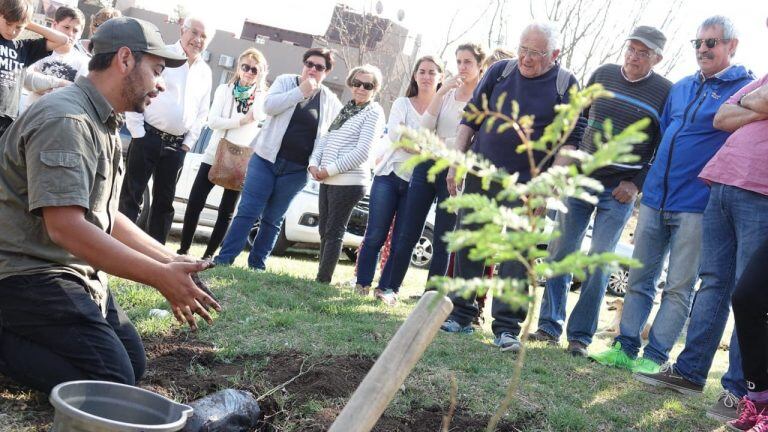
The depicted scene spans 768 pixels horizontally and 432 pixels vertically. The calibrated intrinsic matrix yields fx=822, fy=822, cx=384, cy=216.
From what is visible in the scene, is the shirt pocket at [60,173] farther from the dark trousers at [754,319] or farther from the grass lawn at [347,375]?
the dark trousers at [754,319]

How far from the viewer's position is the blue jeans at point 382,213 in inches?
278

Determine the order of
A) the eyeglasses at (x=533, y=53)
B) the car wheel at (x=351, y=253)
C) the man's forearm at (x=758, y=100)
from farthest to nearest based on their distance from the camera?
the car wheel at (x=351, y=253), the eyeglasses at (x=533, y=53), the man's forearm at (x=758, y=100)

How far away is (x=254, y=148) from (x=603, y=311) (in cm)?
666

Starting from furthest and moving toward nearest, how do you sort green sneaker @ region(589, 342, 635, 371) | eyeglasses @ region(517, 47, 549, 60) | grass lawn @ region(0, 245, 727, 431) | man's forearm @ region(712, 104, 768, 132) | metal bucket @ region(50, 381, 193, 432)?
1. eyeglasses @ region(517, 47, 549, 60)
2. green sneaker @ region(589, 342, 635, 371)
3. man's forearm @ region(712, 104, 768, 132)
4. grass lawn @ region(0, 245, 727, 431)
5. metal bucket @ region(50, 381, 193, 432)

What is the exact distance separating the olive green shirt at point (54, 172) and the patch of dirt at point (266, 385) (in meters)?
0.59

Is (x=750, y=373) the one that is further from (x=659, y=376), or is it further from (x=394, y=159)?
(x=394, y=159)

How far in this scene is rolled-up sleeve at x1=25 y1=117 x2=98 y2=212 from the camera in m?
3.26

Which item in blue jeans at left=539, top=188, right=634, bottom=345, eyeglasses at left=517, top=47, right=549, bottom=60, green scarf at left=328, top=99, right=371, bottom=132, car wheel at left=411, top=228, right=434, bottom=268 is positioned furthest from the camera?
car wheel at left=411, top=228, right=434, bottom=268

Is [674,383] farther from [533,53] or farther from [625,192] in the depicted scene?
[533,53]

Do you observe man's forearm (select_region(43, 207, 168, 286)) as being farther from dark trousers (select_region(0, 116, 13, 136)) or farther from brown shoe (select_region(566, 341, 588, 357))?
brown shoe (select_region(566, 341, 588, 357))

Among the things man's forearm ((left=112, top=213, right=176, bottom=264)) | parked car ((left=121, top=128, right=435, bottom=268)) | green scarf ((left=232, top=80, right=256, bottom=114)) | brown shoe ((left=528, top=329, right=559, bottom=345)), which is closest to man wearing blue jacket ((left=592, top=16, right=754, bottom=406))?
brown shoe ((left=528, top=329, right=559, bottom=345))

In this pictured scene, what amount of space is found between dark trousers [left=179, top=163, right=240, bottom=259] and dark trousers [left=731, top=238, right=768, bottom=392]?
483 cm

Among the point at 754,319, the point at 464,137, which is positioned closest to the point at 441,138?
the point at 464,137

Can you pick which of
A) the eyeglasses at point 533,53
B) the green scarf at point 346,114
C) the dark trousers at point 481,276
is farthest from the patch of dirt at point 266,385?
the green scarf at point 346,114
